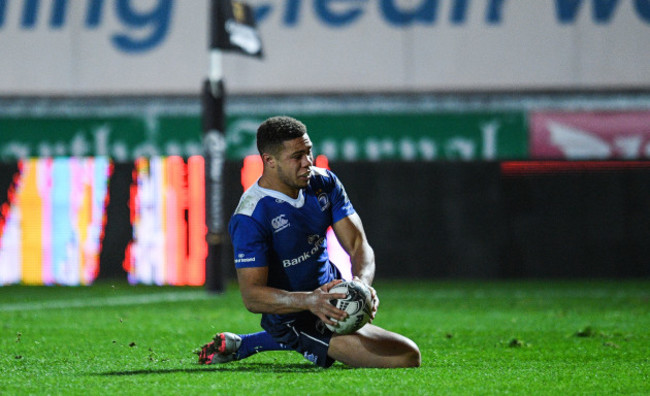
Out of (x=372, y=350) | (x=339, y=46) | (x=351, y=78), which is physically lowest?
(x=372, y=350)

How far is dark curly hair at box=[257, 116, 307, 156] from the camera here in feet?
20.9

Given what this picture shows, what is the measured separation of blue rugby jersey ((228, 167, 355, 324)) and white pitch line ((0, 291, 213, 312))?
6070mm

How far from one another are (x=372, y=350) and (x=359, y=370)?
147 millimetres

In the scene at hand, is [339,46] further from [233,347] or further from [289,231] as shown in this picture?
[289,231]

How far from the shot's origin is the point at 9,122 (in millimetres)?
18750

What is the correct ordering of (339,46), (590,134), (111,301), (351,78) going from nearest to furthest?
1. (111,301)
2. (590,134)
3. (351,78)
4. (339,46)

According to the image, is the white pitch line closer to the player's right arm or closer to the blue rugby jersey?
the blue rugby jersey

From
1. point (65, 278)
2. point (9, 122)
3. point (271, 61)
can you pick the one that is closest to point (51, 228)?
point (65, 278)

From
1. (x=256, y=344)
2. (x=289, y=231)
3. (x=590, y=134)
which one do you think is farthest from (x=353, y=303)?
(x=590, y=134)

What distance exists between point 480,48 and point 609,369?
1252 cm

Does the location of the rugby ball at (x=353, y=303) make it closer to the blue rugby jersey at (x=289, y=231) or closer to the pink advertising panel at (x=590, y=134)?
the blue rugby jersey at (x=289, y=231)

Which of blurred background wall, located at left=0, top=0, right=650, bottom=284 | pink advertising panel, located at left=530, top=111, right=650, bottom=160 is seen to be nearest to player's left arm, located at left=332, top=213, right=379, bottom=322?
blurred background wall, located at left=0, top=0, right=650, bottom=284

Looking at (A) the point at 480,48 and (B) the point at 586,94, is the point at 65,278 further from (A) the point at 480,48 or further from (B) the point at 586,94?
(B) the point at 586,94

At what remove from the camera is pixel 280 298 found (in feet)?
20.5
